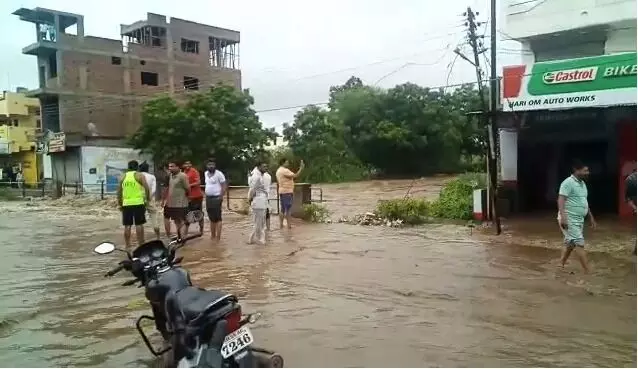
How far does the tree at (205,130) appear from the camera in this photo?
33062 millimetres

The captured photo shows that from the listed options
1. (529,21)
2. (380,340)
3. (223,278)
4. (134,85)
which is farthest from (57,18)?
(380,340)

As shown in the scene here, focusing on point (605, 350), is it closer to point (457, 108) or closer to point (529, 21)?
point (529, 21)

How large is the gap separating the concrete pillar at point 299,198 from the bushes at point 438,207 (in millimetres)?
1944

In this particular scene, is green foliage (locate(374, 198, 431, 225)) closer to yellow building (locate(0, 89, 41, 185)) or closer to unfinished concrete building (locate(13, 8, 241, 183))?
unfinished concrete building (locate(13, 8, 241, 183))

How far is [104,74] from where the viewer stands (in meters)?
41.0

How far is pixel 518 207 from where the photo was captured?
60.1 feet

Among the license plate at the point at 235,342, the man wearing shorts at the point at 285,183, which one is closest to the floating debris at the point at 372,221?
the man wearing shorts at the point at 285,183

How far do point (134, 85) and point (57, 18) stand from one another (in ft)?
20.3

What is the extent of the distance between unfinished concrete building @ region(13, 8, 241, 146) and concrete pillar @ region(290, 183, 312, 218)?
76.5ft

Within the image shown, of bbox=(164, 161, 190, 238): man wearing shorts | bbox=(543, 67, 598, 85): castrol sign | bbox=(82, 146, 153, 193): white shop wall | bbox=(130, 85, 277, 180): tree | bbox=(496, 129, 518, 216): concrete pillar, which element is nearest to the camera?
bbox=(164, 161, 190, 238): man wearing shorts

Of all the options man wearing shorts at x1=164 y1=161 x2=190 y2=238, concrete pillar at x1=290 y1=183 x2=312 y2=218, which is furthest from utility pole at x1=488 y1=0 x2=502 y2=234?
man wearing shorts at x1=164 y1=161 x2=190 y2=238

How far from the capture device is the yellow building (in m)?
46.2

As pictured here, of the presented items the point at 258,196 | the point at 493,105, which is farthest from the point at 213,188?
the point at 493,105

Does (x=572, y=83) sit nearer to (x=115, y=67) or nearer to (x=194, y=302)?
(x=194, y=302)
